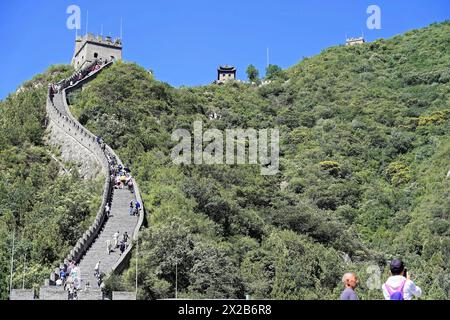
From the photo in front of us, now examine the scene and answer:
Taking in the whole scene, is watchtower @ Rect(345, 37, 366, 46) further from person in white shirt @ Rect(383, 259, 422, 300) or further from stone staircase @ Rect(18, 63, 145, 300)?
person in white shirt @ Rect(383, 259, 422, 300)

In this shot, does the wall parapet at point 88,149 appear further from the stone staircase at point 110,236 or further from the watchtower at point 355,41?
the watchtower at point 355,41

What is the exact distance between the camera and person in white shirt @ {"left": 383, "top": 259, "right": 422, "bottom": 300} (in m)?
7.49

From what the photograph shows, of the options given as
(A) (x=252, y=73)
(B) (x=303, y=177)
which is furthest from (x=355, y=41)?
(B) (x=303, y=177)

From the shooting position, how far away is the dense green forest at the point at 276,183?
29.4 m

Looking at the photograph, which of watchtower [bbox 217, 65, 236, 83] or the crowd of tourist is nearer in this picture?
the crowd of tourist

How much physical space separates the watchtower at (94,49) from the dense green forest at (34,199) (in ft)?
35.0

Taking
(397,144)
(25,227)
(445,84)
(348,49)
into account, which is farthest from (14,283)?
(348,49)

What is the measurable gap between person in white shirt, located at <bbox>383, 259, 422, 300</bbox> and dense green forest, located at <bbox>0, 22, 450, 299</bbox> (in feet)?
51.5

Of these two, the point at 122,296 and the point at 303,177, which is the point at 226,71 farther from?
the point at 122,296

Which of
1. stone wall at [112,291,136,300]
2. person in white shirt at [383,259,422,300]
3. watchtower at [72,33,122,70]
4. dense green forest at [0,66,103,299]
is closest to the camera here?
person in white shirt at [383,259,422,300]

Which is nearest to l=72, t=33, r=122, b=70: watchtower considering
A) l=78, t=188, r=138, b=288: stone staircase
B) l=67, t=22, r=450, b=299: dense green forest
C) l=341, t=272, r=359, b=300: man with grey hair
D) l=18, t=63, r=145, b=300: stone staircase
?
l=67, t=22, r=450, b=299: dense green forest

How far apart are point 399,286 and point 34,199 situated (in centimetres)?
2982

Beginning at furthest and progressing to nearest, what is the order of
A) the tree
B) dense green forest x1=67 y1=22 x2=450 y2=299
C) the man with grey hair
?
the tree < dense green forest x1=67 y1=22 x2=450 y2=299 < the man with grey hair

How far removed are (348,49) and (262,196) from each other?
183 feet
